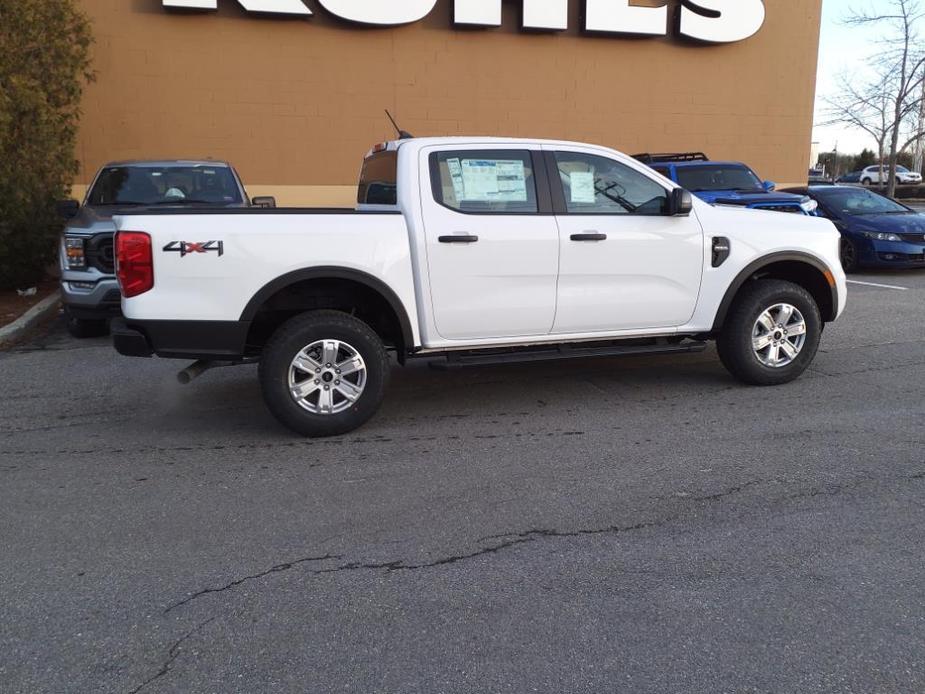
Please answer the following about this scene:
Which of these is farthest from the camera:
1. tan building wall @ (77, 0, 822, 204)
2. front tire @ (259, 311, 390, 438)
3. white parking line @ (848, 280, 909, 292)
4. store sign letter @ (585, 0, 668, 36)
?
store sign letter @ (585, 0, 668, 36)

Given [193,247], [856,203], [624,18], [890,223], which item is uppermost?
[624,18]

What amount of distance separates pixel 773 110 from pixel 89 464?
16470 millimetres

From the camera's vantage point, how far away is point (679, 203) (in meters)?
5.96

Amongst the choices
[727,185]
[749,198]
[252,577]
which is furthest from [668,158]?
[252,577]

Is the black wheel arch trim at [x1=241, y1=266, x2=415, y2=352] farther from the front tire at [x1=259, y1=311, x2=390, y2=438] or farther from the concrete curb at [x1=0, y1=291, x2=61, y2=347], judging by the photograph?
the concrete curb at [x1=0, y1=291, x2=61, y2=347]

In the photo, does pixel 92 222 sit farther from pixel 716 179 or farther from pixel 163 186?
pixel 716 179

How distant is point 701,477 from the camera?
4727 mm

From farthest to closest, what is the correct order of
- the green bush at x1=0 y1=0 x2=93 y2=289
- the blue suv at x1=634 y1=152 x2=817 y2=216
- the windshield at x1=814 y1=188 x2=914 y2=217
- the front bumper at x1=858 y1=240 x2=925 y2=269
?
the windshield at x1=814 y1=188 x2=914 y2=217
the front bumper at x1=858 y1=240 x2=925 y2=269
the blue suv at x1=634 y1=152 x2=817 y2=216
the green bush at x1=0 y1=0 x2=93 y2=289

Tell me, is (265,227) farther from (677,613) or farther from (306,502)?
(677,613)

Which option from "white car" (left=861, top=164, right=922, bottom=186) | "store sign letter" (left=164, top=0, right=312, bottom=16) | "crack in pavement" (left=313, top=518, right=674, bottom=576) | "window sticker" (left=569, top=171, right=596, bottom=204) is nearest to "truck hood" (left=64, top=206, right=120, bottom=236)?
"window sticker" (left=569, top=171, right=596, bottom=204)

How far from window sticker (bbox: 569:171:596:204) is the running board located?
3.61 feet

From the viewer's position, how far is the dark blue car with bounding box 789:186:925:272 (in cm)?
1311

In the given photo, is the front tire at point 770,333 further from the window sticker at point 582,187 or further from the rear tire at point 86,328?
the rear tire at point 86,328

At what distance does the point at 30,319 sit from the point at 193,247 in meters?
5.43
